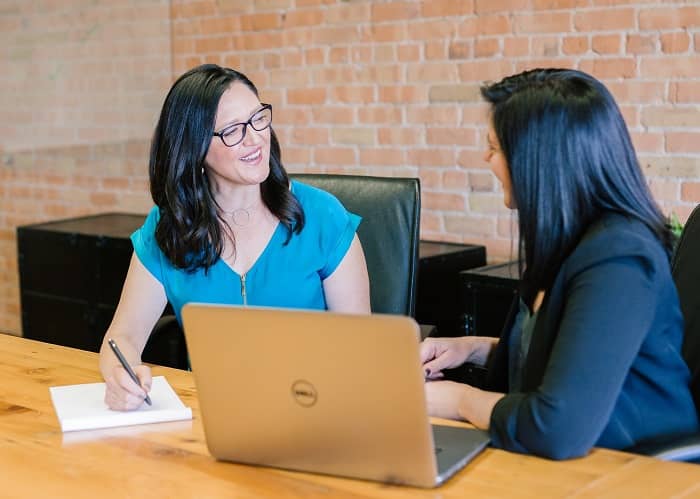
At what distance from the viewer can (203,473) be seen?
1.50 meters

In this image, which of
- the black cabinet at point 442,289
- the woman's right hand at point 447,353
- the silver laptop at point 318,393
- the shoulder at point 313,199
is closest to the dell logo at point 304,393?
the silver laptop at point 318,393

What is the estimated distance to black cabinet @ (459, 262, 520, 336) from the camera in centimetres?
304

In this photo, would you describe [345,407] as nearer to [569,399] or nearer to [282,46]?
[569,399]

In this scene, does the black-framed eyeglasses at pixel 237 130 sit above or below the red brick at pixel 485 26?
below

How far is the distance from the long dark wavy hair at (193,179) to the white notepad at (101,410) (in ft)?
1.56

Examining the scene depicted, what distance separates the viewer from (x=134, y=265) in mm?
2361

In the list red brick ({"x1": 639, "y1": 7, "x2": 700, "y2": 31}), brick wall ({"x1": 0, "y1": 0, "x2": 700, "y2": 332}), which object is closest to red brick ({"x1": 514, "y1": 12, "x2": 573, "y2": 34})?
brick wall ({"x1": 0, "y1": 0, "x2": 700, "y2": 332})

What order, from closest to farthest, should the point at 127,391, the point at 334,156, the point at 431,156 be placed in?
the point at 127,391
the point at 431,156
the point at 334,156

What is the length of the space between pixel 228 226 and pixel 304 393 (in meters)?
1.01

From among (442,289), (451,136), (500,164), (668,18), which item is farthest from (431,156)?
(500,164)

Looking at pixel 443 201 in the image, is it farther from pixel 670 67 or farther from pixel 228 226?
pixel 228 226

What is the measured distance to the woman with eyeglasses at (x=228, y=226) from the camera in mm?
2270

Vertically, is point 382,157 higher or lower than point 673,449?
higher

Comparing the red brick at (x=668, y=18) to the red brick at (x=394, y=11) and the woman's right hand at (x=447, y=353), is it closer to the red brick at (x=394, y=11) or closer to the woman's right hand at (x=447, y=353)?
the red brick at (x=394, y=11)
